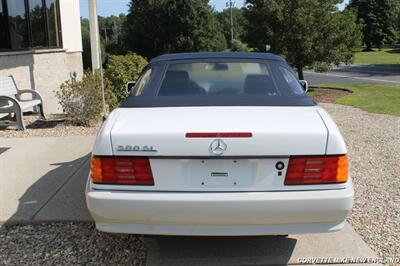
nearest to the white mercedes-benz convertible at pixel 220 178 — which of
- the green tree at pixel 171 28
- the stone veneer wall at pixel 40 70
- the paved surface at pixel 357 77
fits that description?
the stone veneer wall at pixel 40 70

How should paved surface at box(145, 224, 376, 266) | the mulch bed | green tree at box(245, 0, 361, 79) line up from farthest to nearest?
green tree at box(245, 0, 361, 79)
the mulch bed
paved surface at box(145, 224, 376, 266)

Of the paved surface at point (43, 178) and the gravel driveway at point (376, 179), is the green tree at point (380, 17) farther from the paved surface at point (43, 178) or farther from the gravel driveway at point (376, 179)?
the paved surface at point (43, 178)

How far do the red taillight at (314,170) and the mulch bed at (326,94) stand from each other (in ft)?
39.4

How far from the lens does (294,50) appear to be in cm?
1731

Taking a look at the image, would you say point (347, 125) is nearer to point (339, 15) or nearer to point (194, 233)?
point (194, 233)

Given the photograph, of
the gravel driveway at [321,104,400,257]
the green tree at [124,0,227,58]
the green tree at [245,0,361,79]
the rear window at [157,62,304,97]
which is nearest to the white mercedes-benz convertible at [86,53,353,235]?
Answer: the rear window at [157,62,304,97]

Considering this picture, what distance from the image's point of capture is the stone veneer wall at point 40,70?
34.5 feet

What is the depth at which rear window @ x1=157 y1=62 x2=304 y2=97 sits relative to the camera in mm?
4051

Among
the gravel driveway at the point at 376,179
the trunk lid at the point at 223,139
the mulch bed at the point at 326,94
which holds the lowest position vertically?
the mulch bed at the point at 326,94

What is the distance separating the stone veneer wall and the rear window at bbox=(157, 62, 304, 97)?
713 cm

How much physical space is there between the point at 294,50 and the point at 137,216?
15167 millimetres

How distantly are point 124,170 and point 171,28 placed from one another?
140 ft

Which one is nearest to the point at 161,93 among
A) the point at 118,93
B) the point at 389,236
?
the point at 389,236

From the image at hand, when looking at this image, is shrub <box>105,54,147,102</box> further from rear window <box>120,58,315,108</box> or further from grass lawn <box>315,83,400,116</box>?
rear window <box>120,58,315,108</box>
